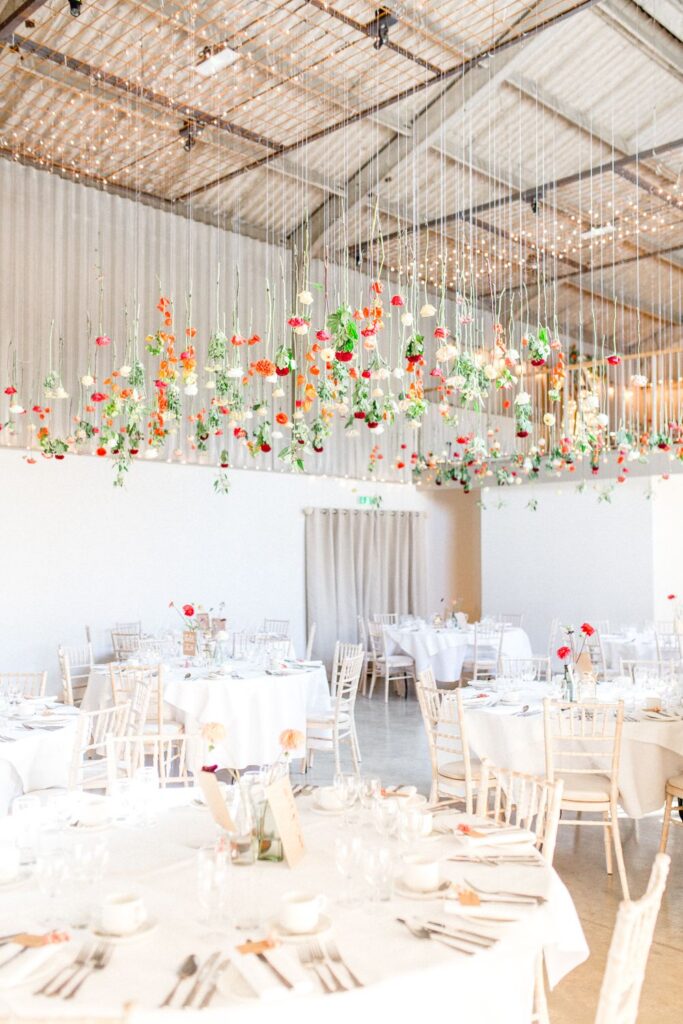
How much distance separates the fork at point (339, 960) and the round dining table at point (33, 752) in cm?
286

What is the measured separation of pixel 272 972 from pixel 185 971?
0.65ft

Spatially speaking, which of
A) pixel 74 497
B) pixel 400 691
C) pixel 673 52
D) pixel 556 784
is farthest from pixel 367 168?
pixel 556 784

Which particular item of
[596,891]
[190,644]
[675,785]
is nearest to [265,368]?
[190,644]

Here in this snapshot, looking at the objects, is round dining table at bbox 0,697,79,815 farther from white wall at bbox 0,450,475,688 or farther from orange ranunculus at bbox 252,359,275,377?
white wall at bbox 0,450,475,688

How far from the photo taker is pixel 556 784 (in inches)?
116

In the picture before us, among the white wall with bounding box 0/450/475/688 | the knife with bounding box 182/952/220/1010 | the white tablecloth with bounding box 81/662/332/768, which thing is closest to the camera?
the knife with bounding box 182/952/220/1010

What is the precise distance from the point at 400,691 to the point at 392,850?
28.5ft

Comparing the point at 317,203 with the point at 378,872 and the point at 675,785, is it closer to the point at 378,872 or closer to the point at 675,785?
the point at 675,785

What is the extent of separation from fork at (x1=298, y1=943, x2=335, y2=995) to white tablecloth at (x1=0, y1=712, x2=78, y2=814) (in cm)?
302

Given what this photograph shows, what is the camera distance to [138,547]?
10.7 meters

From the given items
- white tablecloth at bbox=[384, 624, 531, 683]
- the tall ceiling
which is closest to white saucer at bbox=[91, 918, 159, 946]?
the tall ceiling

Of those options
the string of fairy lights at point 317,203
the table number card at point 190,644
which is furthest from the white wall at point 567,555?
the table number card at point 190,644

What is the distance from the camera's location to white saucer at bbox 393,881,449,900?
2.34 meters

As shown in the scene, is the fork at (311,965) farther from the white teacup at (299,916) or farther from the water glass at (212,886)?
the water glass at (212,886)
